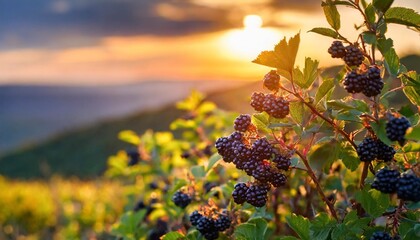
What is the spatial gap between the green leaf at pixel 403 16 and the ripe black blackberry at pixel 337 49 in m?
0.18

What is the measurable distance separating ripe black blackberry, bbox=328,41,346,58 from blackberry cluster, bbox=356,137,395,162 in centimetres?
28

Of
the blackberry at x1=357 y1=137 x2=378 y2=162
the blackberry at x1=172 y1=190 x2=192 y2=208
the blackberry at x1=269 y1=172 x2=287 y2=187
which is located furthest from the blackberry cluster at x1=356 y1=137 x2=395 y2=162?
the blackberry at x1=172 y1=190 x2=192 y2=208

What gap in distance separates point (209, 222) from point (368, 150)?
0.66m

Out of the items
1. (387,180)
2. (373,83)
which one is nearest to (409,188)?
(387,180)

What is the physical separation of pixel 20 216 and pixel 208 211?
6.40 meters

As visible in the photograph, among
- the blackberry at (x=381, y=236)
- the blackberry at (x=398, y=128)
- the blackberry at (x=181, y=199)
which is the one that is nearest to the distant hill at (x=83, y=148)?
the blackberry at (x=181, y=199)

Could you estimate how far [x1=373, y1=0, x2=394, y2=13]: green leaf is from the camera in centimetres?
198

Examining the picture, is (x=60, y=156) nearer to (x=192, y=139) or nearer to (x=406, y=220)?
(x=192, y=139)

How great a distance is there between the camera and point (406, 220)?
2.10 m

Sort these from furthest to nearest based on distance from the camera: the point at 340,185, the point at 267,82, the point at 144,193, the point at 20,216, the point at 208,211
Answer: the point at 20,216 → the point at 144,193 → the point at 340,185 → the point at 208,211 → the point at 267,82

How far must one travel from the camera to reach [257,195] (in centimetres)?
201

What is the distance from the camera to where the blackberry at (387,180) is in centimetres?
180

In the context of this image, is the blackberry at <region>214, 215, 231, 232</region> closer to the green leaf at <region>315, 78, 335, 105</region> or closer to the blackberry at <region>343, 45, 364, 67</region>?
the green leaf at <region>315, 78, 335, 105</region>

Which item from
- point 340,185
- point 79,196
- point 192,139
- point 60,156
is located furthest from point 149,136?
point 60,156
